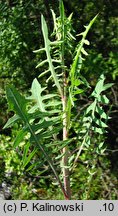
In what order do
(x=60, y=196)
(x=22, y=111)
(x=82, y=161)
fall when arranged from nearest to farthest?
(x=22, y=111) < (x=60, y=196) < (x=82, y=161)

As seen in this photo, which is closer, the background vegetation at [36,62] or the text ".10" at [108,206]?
the text ".10" at [108,206]

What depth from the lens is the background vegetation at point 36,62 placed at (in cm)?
242

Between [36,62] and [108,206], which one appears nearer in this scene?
[108,206]

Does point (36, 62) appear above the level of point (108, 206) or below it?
above

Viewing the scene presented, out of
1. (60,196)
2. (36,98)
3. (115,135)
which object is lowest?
(60,196)

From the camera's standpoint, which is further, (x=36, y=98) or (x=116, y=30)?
(x=116, y=30)

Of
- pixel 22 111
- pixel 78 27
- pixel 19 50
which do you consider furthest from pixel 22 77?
pixel 22 111

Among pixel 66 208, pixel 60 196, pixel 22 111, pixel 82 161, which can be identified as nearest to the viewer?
pixel 22 111

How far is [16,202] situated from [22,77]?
61.8 inches

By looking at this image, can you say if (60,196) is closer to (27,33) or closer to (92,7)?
(27,33)

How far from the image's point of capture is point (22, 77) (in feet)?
8.48

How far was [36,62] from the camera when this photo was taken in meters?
2.54

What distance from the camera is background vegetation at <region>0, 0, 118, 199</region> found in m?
2.42

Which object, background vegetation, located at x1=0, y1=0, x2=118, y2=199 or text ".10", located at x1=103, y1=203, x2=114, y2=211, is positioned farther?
background vegetation, located at x1=0, y1=0, x2=118, y2=199
